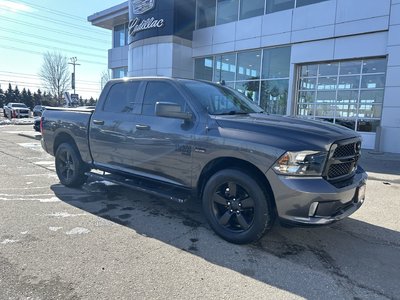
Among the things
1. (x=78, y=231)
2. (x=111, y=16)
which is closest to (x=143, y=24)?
(x=111, y=16)

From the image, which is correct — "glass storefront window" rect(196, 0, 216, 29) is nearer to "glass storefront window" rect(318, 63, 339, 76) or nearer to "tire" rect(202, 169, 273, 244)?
"glass storefront window" rect(318, 63, 339, 76)

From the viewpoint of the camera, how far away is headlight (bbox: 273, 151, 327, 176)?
3338 millimetres

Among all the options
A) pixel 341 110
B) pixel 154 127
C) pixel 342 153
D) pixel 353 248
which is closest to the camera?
pixel 342 153

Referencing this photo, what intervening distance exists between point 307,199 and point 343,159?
2.41ft

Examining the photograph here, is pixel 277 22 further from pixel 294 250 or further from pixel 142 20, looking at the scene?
pixel 294 250

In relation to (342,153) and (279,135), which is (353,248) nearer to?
(342,153)

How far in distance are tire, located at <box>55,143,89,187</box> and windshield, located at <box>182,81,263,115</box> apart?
2658 millimetres

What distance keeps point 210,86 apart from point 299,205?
238 centimetres

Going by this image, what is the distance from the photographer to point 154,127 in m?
4.51

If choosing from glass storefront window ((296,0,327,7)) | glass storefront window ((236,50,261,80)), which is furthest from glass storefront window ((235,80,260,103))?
glass storefront window ((296,0,327,7))

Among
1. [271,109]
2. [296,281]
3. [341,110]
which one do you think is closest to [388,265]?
[296,281]

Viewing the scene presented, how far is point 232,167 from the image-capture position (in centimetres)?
388

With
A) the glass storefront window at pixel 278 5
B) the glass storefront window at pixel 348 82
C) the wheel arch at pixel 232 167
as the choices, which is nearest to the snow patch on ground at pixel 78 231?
the wheel arch at pixel 232 167

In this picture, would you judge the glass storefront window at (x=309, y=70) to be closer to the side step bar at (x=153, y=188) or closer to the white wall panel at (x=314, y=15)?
the white wall panel at (x=314, y=15)
